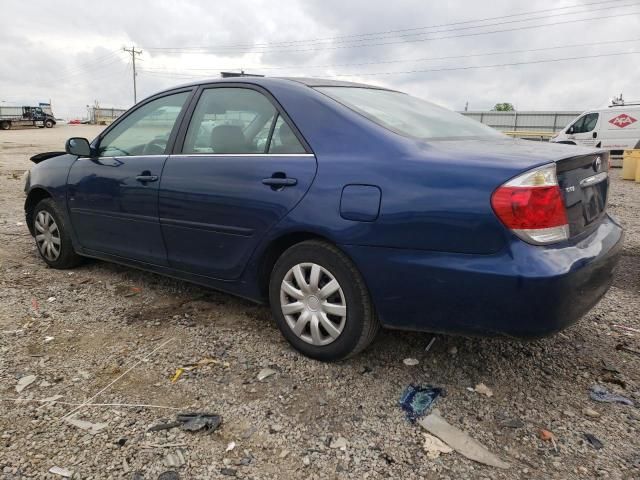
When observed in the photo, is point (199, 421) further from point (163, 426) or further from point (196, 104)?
point (196, 104)

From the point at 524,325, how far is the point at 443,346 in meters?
0.95

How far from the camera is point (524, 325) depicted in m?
2.33

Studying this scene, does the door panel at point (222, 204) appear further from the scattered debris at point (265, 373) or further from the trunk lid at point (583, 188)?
the trunk lid at point (583, 188)

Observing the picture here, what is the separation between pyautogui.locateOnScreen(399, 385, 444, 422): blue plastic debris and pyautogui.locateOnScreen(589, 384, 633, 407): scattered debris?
30.7 inches

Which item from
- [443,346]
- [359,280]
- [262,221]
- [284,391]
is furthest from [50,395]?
[443,346]

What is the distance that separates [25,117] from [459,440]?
175 feet

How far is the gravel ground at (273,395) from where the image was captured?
7.14 ft

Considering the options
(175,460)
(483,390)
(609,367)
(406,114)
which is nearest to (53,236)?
(175,460)

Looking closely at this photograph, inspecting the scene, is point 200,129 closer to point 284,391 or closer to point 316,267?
point 316,267

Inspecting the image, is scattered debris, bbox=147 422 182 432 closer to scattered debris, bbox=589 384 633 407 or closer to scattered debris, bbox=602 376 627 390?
scattered debris, bbox=589 384 633 407

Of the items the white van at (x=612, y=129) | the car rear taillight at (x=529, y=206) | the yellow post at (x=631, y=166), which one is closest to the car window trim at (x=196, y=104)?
the car rear taillight at (x=529, y=206)

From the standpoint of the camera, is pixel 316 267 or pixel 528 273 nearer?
pixel 528 273

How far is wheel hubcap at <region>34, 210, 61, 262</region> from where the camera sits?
4668 millimetres

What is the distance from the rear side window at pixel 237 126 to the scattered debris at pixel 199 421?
147 cm
